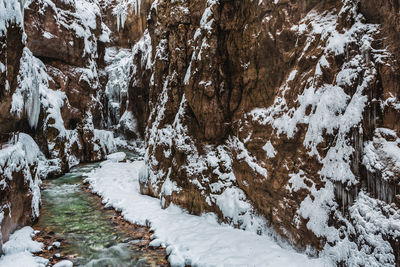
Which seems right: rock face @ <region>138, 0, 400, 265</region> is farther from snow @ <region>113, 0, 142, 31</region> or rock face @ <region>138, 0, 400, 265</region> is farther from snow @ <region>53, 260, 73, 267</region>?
snow @ <region>113, 0, 142, 31</region>

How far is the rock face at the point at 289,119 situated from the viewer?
3.61 metres

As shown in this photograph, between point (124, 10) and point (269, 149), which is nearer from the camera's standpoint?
point (269, 149)

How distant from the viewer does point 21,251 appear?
557 cm

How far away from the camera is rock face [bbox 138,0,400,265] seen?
3.61 metres

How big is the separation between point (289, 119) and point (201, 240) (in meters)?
3.49

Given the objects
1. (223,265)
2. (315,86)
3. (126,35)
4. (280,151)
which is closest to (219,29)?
(315,86)

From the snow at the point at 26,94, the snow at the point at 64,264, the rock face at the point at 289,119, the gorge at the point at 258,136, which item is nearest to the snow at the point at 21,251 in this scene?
the gorge at the point at 258,136

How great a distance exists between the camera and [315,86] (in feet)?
14.8

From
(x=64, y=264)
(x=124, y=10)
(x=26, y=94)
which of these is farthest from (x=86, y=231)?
(x=124, y=10)

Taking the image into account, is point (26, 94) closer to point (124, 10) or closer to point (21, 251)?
point (21, 251)

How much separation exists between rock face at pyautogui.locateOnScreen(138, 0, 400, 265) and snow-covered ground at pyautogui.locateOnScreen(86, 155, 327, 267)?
1.00 feet

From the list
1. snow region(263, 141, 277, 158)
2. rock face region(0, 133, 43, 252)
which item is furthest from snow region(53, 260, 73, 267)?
snow region(263, 141, 277, 158)

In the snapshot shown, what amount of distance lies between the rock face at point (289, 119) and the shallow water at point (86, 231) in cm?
192

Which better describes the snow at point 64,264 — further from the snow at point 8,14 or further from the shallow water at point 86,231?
the snow at point 8,14
